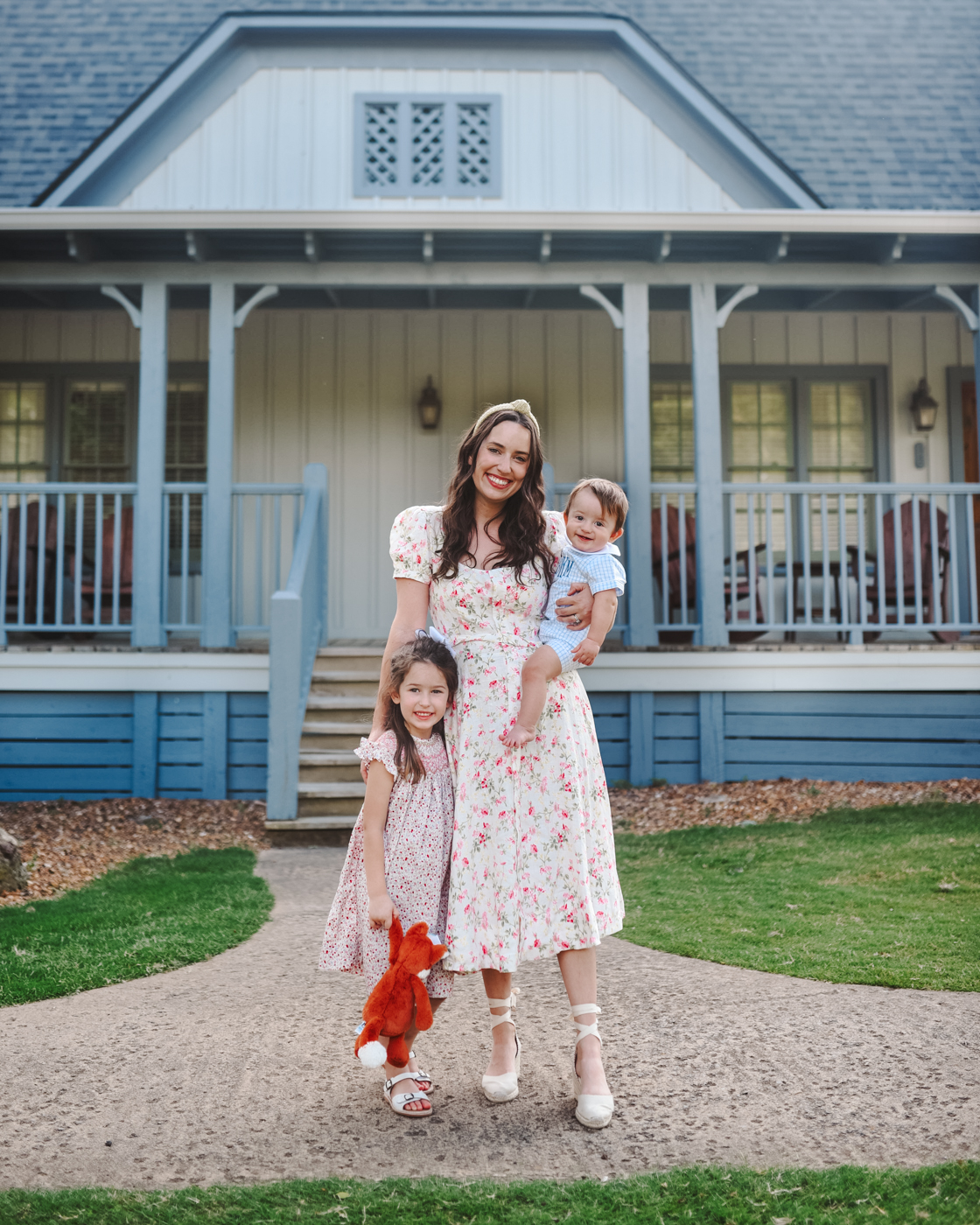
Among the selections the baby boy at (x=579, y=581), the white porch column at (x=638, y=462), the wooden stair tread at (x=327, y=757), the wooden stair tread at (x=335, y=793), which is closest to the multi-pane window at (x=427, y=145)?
the white porch column at (x=638, y=462)

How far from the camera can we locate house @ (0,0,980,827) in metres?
6.95

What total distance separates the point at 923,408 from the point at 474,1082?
7634 mm

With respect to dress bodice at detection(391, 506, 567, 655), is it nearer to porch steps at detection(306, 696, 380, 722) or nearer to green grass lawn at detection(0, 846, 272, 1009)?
green grass lawn at detection(0, 846, 272, 1009)

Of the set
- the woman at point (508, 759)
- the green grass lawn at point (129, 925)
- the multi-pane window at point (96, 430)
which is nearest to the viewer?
the woman at point (508, 759)

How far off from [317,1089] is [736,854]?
10.3 ft

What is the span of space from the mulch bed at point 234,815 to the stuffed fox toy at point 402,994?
11.4 feet

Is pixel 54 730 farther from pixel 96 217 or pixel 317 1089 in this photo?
pixel 317 1089

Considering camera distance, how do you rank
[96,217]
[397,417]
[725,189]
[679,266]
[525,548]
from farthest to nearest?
[397,417]
[725,189]
[679,266]
[96,217]
[525,548]

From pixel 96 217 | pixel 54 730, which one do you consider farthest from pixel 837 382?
pixel 54 730

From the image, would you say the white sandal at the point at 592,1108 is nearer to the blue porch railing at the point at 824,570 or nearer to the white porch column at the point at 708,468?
the blue porch railing at the point at 824,570

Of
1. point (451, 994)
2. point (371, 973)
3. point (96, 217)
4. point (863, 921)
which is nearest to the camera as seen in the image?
point (371, 973)

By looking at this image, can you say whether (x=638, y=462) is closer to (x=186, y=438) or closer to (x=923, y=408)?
(x=923, y=408)

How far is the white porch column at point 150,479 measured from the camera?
23.0 feet

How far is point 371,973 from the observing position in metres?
2.39
